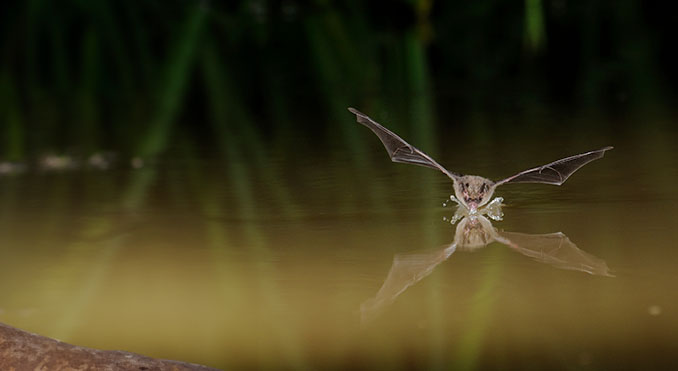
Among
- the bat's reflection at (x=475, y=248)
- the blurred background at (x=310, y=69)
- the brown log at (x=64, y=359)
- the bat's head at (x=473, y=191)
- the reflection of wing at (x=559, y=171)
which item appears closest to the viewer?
the brown log at (x=64, y=359)

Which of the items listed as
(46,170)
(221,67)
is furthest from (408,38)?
(46,170)

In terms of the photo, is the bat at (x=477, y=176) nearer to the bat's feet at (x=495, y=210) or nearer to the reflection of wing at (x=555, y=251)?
the bat's feet at (x=495, y=210)

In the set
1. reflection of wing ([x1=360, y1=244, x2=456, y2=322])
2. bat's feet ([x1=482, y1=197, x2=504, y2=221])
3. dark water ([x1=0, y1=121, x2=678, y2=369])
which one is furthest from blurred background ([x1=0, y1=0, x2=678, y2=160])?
reflection of wing ([x1=360, y1=244, x2=456, y2=322])

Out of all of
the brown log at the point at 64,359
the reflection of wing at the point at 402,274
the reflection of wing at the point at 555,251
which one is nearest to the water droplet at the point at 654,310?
the reflection of wing at the point at 555,251

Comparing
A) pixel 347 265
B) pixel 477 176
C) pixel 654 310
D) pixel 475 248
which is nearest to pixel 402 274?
pixel 347 265

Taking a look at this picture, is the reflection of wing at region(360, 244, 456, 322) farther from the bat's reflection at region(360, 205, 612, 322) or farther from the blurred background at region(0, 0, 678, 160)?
the blurred background at region(0, 0, 678, 160)

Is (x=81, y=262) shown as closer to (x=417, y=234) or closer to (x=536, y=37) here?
(x=417, y=234)
